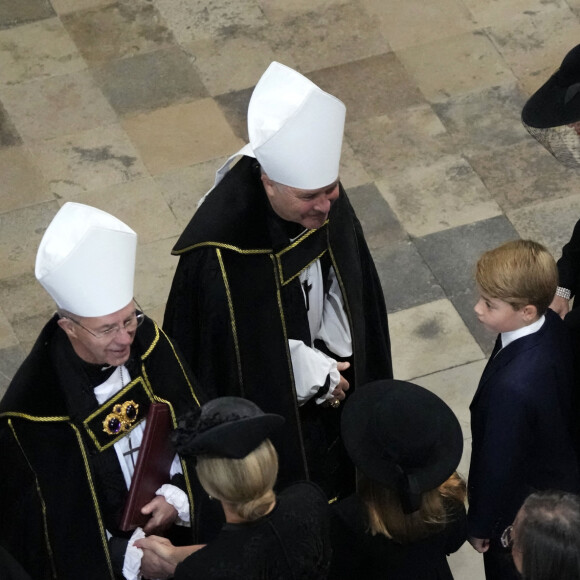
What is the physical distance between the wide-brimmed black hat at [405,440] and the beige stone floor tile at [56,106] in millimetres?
4384

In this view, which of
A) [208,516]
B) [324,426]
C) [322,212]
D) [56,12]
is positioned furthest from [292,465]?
[56,12]

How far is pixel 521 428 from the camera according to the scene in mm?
4406

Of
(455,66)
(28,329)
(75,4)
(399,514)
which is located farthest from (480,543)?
(75,4)

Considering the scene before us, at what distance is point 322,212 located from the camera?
14.9 feet

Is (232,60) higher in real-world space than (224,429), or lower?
lower

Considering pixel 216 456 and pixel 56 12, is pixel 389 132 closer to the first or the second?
pixel 56 12

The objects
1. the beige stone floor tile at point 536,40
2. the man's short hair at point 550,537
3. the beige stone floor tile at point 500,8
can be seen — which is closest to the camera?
Result: the man's short hair at point 550,537

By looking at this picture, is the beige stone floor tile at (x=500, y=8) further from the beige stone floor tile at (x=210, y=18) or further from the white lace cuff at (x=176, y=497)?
the white lace cuff at (x=176, y=497)

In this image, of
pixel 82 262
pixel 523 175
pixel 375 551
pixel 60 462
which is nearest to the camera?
pixel 375 551

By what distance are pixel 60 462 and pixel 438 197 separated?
385 centimetres

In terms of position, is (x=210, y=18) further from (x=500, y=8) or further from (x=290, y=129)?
(x=290, y=129)

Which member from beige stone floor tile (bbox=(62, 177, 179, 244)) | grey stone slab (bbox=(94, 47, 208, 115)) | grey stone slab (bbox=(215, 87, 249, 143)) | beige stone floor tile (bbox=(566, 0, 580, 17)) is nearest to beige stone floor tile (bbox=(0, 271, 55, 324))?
beige stone floor tile (bbox=(62, 177, 179, 244))

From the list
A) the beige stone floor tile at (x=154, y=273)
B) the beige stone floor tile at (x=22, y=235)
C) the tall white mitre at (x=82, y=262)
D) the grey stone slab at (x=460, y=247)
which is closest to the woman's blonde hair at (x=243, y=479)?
the tall white mitre at (x=82, y=262)

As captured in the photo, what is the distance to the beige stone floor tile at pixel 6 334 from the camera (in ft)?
21.5
